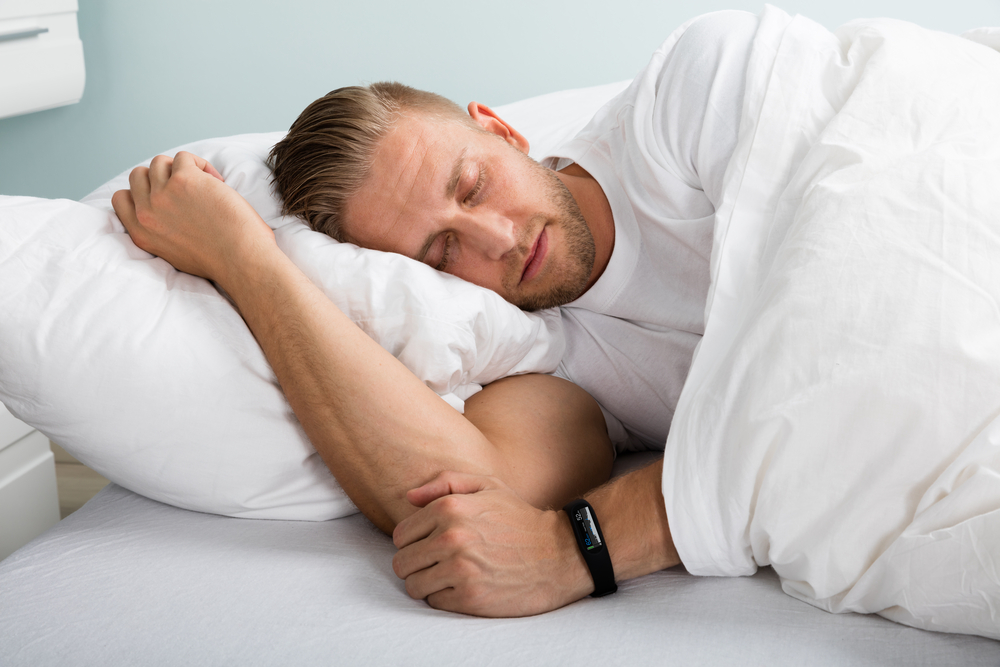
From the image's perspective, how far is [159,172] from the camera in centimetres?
106

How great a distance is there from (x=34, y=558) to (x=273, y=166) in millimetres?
682

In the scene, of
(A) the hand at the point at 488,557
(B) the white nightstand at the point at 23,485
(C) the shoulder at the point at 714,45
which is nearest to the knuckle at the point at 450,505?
(A) the hand at the point at 488,557

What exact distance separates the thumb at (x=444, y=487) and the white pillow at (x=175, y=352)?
15 centimetres

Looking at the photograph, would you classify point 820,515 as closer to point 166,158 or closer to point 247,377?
point 247,377

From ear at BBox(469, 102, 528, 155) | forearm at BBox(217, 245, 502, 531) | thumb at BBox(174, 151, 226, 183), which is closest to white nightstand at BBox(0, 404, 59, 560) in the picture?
thumb at BBox(174, 151, 226, 183)

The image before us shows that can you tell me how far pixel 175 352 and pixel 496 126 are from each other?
734 mm

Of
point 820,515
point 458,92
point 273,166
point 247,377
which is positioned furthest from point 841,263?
point 458,92

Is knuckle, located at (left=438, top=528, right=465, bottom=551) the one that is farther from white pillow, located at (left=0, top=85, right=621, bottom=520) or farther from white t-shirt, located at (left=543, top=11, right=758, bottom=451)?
white t-shirt, located at (left=543, top=11, right=758, bottom=451)

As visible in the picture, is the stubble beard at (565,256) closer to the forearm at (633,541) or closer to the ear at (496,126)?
the ear at (496,126)

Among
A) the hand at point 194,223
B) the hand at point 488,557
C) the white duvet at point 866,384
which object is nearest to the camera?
the white duvet at point 866,384

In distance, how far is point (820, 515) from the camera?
682mm

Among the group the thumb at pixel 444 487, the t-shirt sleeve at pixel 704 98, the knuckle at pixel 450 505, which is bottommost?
the thumb at pixel 444 487

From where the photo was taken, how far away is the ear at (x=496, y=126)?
4.42ft

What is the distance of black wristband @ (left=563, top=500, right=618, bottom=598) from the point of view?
2.52 ft
